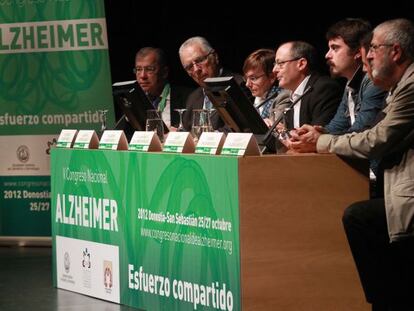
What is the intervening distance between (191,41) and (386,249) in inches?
98.9

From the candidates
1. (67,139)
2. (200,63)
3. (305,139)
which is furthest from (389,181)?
(200,63)

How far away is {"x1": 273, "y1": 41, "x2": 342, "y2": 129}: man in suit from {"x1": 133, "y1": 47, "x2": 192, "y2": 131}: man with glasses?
1135 millimetres

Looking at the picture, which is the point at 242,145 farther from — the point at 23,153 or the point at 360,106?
the point at 23,153

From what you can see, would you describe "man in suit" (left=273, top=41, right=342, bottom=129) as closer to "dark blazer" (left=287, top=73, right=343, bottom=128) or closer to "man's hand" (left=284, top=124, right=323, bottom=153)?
"dark blazer" (left=287, top=73, right=343, bottom=128)

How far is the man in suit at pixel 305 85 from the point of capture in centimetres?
534

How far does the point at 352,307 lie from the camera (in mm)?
4344

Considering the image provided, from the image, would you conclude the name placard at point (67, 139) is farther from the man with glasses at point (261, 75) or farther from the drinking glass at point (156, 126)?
the man with glasses at point (261, 75)

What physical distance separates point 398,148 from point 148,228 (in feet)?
4.63

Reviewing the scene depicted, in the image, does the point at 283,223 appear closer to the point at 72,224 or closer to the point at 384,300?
the point at 384,300

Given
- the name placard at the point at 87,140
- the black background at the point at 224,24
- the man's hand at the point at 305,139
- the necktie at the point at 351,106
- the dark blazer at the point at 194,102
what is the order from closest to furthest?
1. the man's hand at the point at 305,139
2. the necktie at the point at 351,106
3. the name placard at the point at 87,140
4. the dark blazer at the point at 194,102
5. the black background at the point at 224,24

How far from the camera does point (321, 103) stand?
5.32m

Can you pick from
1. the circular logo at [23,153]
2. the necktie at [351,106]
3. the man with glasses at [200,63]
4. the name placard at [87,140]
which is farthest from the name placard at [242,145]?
the circular logo at [23,153]

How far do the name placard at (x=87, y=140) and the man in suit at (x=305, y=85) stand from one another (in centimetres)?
104

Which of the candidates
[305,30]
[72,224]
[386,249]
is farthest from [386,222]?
[305,30]
